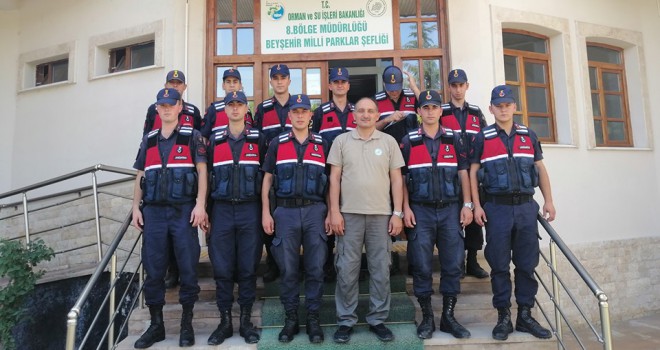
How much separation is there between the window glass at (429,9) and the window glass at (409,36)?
A: 255 millimetres

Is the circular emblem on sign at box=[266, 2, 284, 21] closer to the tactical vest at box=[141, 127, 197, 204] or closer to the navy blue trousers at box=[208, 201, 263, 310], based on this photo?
the tactical vest at box=[141, 127, 197, 204]

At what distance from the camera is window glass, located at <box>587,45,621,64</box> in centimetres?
698

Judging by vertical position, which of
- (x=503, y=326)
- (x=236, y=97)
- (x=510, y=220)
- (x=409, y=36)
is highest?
(x=409, y=36)

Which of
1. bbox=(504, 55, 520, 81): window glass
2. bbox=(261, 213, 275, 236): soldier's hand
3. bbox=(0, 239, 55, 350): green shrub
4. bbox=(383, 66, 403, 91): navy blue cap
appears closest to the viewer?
bbox=(261, 213, 275, 236): soldier's hand

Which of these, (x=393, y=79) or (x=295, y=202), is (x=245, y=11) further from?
(x=295, y=202)

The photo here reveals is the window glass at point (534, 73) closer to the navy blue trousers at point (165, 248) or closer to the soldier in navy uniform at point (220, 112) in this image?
the soldier in navy uniform at point (220, 112)

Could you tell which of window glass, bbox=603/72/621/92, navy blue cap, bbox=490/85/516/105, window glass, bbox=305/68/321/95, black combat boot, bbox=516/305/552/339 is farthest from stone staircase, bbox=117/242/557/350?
window glass, bbox=603/72/621/92

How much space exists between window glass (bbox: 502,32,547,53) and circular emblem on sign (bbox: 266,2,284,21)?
10.7ft

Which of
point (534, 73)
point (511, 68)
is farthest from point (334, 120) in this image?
point (534, 73)

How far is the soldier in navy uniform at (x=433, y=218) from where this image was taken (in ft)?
11.3

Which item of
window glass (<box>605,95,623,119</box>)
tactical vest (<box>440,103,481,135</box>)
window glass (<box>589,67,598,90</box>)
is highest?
window glass (<box>589,67,598,90</box>)

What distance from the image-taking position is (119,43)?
6699 millimetres

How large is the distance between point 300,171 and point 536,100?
4.75 metres

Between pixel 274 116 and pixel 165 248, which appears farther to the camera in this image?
pixel 274 116
